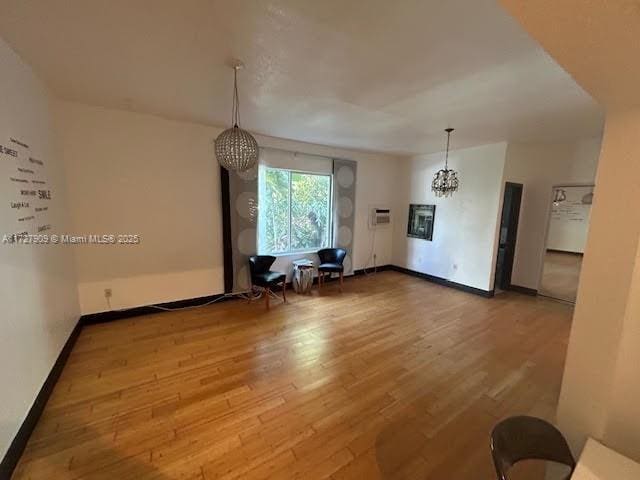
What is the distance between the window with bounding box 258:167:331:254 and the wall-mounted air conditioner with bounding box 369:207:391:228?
1127 mm

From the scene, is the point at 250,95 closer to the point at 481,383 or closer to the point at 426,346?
the point at 426,346

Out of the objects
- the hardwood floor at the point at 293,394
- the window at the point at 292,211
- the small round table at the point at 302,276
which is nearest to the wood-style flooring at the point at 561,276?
the hardwood floor at the point at 293,394

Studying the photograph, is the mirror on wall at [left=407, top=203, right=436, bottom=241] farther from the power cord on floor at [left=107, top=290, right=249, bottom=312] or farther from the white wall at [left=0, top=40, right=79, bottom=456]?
the white wall at [left=0, top=40, right=79, bottom=456]

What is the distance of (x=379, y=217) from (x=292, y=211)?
215cm

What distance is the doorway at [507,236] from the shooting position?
4.86 metres

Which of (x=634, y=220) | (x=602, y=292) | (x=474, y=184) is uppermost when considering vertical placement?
(x=474, y=184)

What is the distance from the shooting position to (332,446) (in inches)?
71.6

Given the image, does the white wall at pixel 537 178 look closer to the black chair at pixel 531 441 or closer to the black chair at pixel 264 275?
the black chair at pixel 264 275

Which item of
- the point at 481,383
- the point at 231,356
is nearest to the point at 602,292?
the point at 481,383

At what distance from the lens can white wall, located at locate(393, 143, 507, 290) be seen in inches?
180

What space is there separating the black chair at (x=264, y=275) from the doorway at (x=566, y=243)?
15.3ft

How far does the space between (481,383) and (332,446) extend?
156 centimetres

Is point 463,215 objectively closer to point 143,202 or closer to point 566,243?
point 143,202

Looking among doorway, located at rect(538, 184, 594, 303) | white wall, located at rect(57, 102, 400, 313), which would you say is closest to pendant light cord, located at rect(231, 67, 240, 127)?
white wall, located at rect(57, 102, 400, 313)
